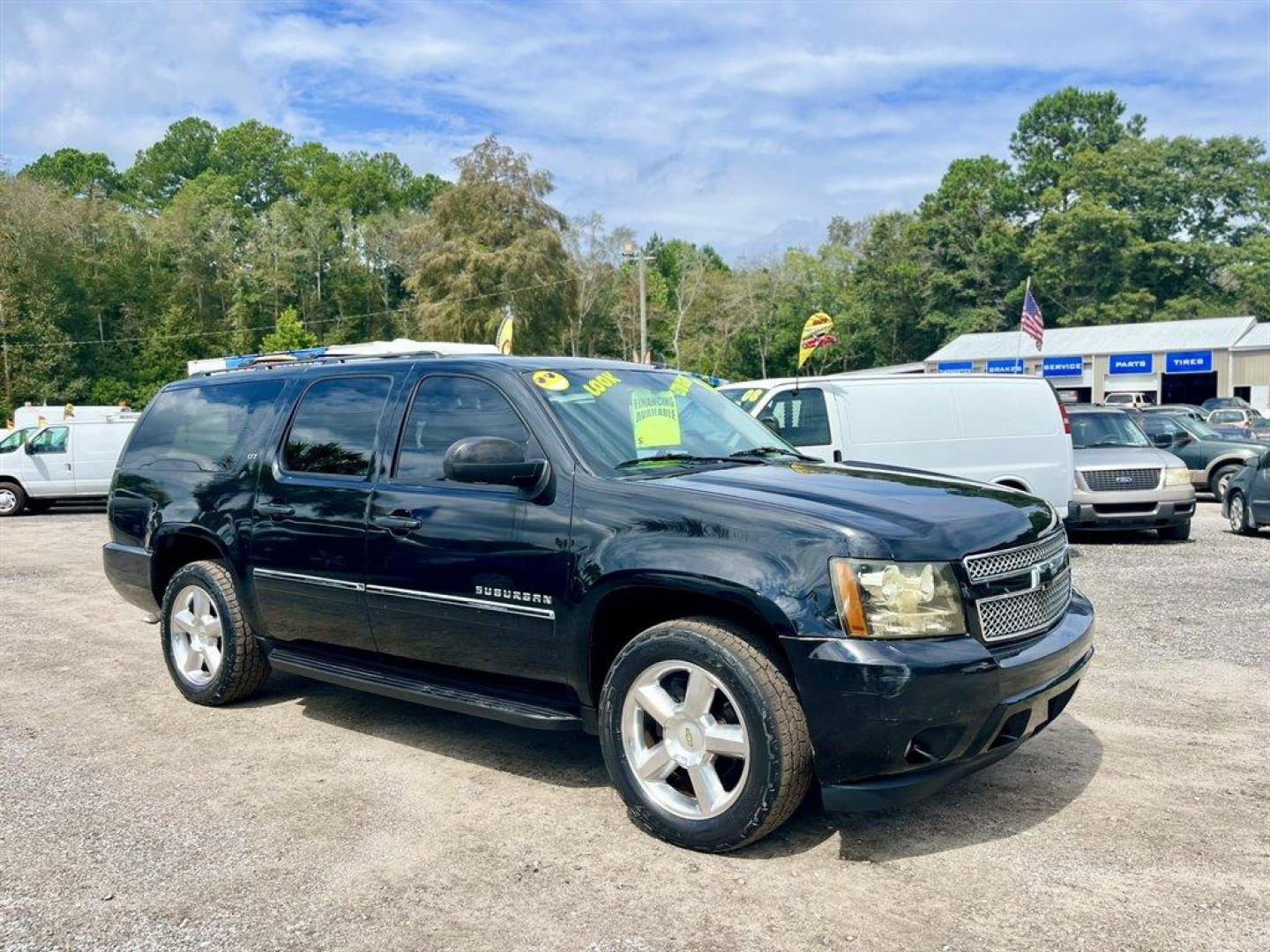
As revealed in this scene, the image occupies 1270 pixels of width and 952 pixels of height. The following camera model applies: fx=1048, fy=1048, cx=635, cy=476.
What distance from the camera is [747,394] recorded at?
11.1 metres

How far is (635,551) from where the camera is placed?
13.0 feet

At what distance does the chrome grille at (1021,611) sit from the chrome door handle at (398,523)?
2.41 meters

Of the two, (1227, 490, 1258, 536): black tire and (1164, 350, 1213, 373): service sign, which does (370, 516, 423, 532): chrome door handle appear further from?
(1164, 350, 1213, 373): service sign

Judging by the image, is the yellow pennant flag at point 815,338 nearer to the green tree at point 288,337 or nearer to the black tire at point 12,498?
the black tire at point 12,498

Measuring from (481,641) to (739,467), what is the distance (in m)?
1.36

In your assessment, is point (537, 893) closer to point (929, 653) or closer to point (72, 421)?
point (929, 653)

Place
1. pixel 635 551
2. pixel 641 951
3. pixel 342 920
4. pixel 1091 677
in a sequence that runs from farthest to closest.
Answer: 1. pixel 1091 677
2. pixel 635 551
3. pixel 342 920
4. pixel 641 951

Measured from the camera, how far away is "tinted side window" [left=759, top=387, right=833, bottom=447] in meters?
10.5

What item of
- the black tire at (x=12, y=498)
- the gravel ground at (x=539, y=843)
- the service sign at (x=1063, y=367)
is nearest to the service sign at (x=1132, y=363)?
the service sign at (x=1063, y=367)

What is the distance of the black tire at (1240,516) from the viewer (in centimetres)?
1319

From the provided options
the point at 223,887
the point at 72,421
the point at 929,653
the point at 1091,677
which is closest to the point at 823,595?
the point at 929,653

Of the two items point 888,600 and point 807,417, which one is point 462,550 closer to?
point 888,600

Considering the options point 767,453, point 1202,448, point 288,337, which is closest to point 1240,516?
point 1202,448

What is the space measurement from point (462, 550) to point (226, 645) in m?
2.04
